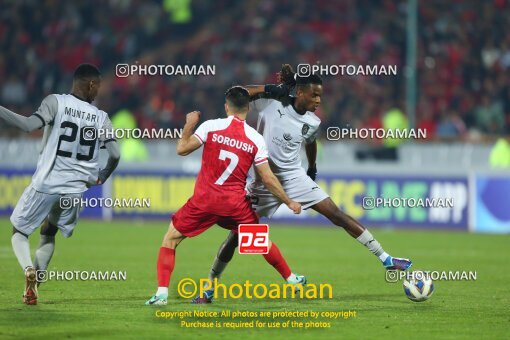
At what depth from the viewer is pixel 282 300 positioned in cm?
1038

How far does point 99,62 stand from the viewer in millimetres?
31328

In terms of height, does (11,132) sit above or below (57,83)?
below

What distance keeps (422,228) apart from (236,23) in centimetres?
1202

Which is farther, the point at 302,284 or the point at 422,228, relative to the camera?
the point at 422,228

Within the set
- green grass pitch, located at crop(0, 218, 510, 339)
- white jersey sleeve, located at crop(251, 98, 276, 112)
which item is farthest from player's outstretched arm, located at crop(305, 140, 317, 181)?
green grass pitch, located at crop(0, 218, 510, 339)

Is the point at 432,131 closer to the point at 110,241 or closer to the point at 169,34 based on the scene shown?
the point at 169,34

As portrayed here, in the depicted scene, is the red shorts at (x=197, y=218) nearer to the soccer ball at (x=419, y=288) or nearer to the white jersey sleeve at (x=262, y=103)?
the white jersey sleeve at (x=262, y=103)

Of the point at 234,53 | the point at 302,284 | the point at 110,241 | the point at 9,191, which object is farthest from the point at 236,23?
the point at 302,284

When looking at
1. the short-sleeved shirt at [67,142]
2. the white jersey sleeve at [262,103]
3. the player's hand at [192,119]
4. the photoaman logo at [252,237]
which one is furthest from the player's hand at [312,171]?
the short-sleeved shirt at [67,142]

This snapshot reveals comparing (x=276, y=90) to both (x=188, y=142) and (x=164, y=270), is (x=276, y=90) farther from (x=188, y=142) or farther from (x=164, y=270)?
(x=164, y=270)

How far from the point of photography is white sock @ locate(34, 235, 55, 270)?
10125mm

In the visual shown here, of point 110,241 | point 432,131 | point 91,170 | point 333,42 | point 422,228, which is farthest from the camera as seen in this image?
point 333,42

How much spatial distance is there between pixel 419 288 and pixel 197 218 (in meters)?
2.36

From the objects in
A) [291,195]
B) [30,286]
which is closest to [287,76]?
[291,195]
